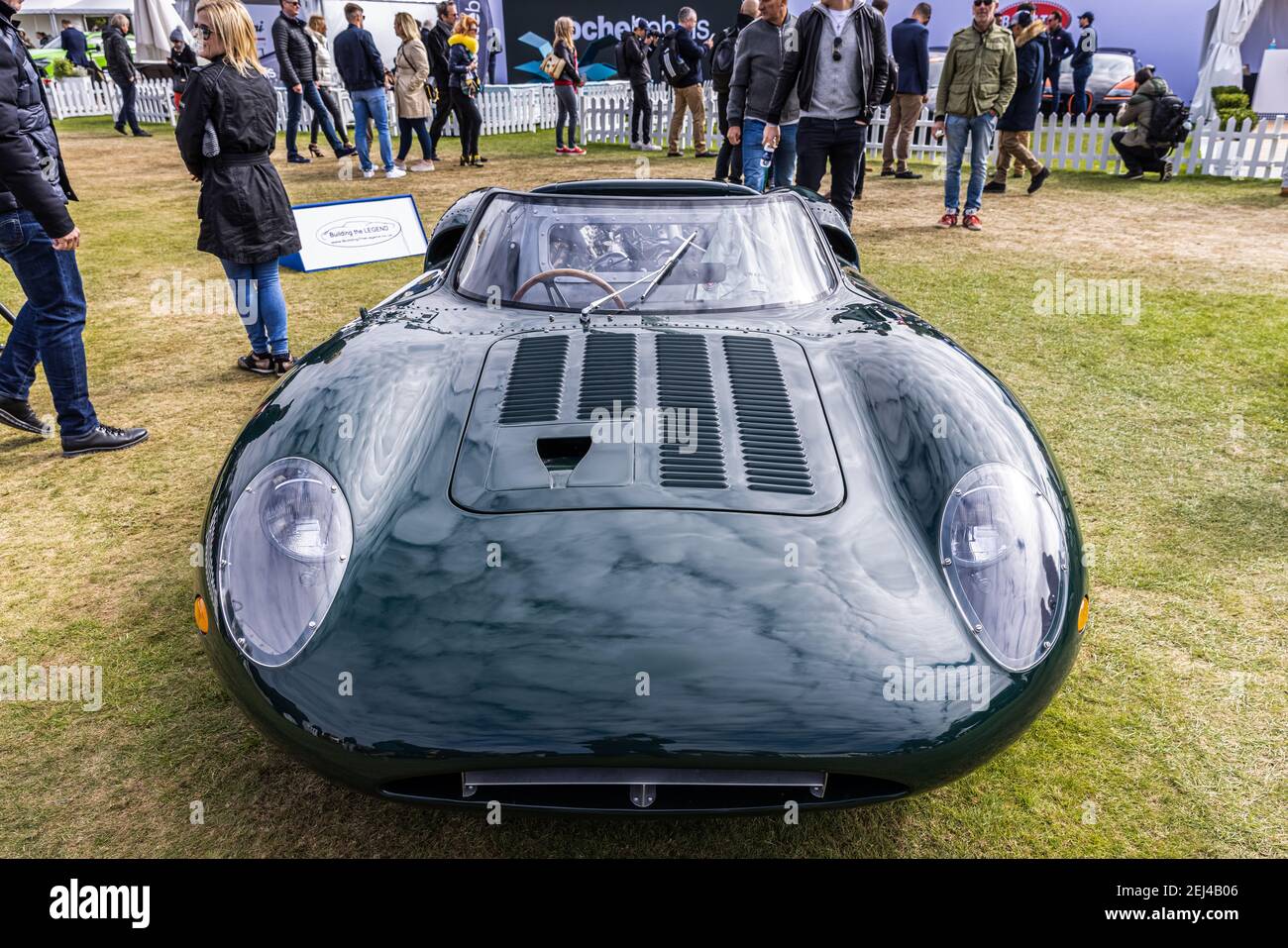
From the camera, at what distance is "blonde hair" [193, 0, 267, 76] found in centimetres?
453

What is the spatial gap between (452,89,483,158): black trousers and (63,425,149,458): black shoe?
952cm

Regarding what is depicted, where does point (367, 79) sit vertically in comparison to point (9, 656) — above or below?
above

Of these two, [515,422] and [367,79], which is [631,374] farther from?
[367,79]

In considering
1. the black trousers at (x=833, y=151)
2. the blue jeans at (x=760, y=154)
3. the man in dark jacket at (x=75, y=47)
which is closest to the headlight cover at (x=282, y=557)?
the black trousers at (x=833, y=151)

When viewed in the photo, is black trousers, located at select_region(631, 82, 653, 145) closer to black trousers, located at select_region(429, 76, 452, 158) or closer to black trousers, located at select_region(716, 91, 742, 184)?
black trousers, located at select_region(429, 76, 452, 158)

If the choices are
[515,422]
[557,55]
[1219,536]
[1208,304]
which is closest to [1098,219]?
[1208,304]

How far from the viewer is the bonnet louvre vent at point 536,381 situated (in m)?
2.39

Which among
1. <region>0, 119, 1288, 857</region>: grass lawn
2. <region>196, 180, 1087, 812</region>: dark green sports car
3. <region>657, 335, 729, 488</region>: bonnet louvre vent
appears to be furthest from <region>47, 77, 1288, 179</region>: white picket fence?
<region>196, 180, 1087, 812</region>: dark green sports car

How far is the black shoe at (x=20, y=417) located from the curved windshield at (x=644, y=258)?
9.09 feet

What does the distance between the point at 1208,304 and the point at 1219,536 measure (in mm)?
3986

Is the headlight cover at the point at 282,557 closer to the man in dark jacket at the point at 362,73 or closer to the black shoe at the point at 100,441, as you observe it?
the black shoe at the point at 100,441

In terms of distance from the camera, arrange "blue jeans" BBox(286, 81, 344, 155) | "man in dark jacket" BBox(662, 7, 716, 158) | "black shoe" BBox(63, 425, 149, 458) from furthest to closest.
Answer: "man in dark jacket" BBox(662, 7, 716, 158) → "blue jeans" BBox(286, 81, 344, 155) → "black shoe" BBox(63, 425, 149, 458)

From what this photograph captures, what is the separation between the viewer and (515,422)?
2363 mm

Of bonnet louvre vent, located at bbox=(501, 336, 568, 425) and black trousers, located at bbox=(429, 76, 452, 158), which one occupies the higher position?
black trousers, located at bbox=(429, 76, 452, 158)
